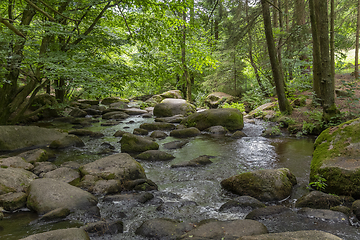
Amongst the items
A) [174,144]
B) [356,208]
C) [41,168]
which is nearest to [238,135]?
[174,144]

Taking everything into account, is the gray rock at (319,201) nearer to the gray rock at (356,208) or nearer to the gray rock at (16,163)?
the gray rock at (356,208)

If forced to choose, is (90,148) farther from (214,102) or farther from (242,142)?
(214,102)

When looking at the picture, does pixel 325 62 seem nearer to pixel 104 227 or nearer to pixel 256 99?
pixel 256 99

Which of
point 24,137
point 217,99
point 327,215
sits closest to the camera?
point 327,215

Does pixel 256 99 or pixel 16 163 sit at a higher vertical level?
pixel 256 99

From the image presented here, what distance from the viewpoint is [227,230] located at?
313 centimetres

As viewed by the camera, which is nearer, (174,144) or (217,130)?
(174,144)

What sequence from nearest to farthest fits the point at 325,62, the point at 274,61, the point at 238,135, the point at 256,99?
the point at 325,62, the point at 238,135, the point at 274,61, the point at 256,99

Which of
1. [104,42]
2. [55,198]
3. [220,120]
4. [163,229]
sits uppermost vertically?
[104,42]

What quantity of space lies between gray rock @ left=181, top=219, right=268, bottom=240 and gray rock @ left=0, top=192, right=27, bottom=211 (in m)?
2.90

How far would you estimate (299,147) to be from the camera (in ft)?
24.9

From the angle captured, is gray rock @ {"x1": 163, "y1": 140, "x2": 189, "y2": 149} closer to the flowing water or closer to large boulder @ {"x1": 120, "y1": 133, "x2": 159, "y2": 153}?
the flowing water

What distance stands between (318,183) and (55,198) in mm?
4672

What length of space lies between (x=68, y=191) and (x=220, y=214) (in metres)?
2.68
